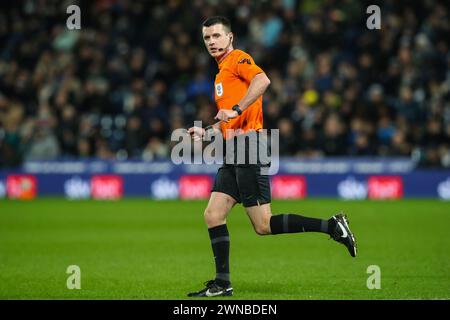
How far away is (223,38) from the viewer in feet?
28.7

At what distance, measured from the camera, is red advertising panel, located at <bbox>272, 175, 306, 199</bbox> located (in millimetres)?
21906

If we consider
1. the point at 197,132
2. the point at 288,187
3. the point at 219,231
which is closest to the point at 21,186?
the point at 288,187

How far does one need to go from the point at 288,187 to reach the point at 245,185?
44.1 ft

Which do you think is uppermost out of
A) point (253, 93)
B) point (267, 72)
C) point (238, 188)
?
point (267, 72)

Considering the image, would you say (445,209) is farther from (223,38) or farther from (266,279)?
(223,38)

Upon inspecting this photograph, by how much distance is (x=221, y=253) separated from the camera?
873cm

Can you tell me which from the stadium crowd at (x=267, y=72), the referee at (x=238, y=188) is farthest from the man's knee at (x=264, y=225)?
the stadium crowd at (x=267, y=72)

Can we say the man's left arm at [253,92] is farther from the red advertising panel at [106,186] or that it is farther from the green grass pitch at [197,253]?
the red advertising panel at [106,186]

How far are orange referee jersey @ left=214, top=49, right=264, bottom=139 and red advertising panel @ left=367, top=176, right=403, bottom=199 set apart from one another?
1342cm

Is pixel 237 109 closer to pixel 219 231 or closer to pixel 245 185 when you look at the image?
pixel 245 185

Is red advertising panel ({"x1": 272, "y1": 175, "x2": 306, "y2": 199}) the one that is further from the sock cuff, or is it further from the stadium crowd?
the sock cuff

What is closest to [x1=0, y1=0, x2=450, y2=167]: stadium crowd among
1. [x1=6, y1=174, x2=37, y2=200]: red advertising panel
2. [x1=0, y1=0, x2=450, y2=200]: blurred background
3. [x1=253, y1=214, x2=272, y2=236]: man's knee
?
[x1=0, y1=0, x2=450, y2=200]: blurred background
